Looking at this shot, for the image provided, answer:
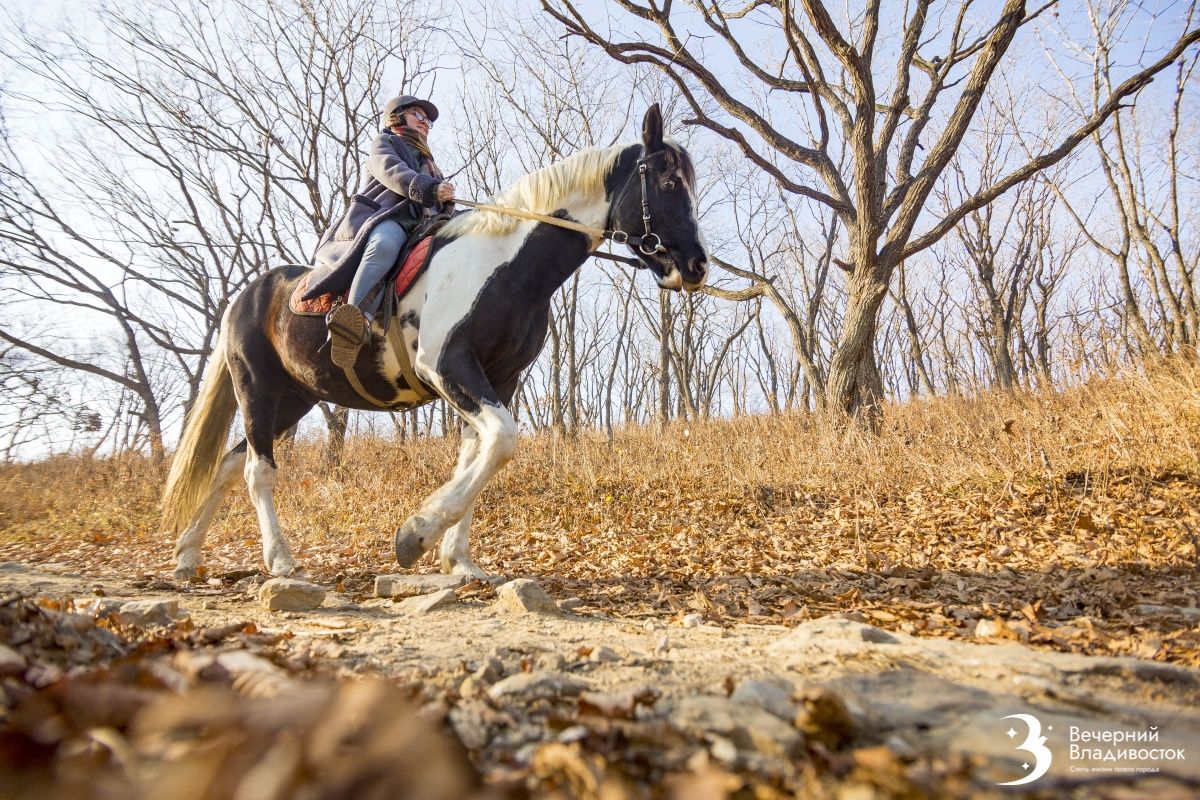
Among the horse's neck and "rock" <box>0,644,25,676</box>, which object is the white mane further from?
"rock" <box>0,644,25,676</box>

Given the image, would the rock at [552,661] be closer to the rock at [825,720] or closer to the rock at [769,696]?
the rock at [769,696]

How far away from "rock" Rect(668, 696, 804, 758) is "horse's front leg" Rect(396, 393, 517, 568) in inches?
91.6

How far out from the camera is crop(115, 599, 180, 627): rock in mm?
2553

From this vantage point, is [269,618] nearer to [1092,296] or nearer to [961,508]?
[961,508]

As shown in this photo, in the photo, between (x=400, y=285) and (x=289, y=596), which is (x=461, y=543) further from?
(x=400, y=285)

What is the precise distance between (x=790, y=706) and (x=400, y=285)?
369 centimetres

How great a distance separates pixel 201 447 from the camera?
210 inches

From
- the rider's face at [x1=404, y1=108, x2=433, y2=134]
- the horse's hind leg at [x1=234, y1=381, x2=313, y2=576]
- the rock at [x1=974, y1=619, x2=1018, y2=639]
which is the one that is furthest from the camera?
the rider's face at [x1=404, y1=108, x2=433, y2=134]

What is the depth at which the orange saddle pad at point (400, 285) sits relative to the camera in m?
4.21

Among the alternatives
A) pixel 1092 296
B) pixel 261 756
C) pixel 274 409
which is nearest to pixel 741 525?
pixel 274 409

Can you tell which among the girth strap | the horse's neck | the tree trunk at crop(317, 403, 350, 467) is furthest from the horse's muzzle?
the tree trunk at crop(317, 403, 350, 467)

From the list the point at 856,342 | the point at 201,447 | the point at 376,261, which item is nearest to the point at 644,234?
the point at 376,261

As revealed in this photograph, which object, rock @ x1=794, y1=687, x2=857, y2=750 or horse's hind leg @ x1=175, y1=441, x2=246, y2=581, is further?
horse's hind leg @ x1=175, y1=441, x2=246, y2=581

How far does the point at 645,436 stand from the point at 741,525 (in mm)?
6208
